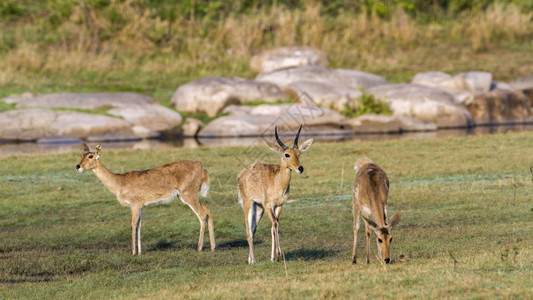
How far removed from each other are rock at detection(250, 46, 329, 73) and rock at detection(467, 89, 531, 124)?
7.17m

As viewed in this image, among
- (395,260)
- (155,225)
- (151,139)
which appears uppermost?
(395,260)

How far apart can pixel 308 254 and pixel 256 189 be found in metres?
1.11

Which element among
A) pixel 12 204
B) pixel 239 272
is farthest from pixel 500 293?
pixel 12 204

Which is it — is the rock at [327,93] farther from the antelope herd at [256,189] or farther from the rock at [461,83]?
the antelope herd at [256,189]

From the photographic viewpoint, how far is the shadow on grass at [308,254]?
38.0 feet

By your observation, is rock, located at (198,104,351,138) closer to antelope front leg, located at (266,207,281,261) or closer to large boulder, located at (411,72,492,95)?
large boulder, located at (411,72,492,95)

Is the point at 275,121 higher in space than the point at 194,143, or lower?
higher

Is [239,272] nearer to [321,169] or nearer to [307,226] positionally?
[307,226]

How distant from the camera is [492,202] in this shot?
591 inches

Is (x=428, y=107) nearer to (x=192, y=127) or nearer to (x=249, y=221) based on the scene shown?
(x=192, y=127)

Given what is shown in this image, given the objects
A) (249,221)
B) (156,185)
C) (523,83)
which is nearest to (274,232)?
(249,221)

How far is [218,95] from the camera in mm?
30234

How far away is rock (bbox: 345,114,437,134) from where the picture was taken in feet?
94.8

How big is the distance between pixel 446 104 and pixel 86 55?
49.9 feet
